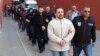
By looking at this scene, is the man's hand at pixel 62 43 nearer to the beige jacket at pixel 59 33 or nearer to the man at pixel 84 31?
the beige jacket at pixel 59 33

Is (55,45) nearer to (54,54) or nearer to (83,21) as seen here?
(54,54)

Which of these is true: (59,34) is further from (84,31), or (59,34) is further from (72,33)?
(84,31)

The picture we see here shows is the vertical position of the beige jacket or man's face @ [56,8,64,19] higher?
man's face @ [56,8,64,19]

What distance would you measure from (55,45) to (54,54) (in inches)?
9.0

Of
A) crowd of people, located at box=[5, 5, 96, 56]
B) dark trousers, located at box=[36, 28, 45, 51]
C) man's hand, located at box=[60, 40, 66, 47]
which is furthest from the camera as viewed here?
dark trousers, located at box=[36, 28, 45, 51]

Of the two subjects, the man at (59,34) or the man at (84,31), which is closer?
the man at (59,34)

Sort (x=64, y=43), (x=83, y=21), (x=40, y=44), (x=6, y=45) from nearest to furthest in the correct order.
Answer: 1. (x=64, y=43)
2. (x=83, y=21)
3. (x=40, y=44)
4. (x=6, y=45)

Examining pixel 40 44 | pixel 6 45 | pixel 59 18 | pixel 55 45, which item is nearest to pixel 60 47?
pixel 55 45

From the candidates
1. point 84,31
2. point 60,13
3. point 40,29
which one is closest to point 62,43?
point 60,13

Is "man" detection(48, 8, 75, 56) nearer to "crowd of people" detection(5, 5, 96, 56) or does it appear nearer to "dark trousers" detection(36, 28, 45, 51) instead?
"crowd of people" detection(5, 5, 96, 56)

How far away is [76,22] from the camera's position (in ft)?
29.3

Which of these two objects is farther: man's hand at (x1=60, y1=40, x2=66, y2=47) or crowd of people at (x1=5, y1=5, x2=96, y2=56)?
crowd of people at (x1=5, y1=5, x2=96, y2=56)

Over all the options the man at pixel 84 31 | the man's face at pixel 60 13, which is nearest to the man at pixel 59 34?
the man's face at pixel 60 13

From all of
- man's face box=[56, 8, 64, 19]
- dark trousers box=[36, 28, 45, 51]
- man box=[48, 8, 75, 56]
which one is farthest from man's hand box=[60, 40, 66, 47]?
dark trousers box=[36, 28, 45, 51]
